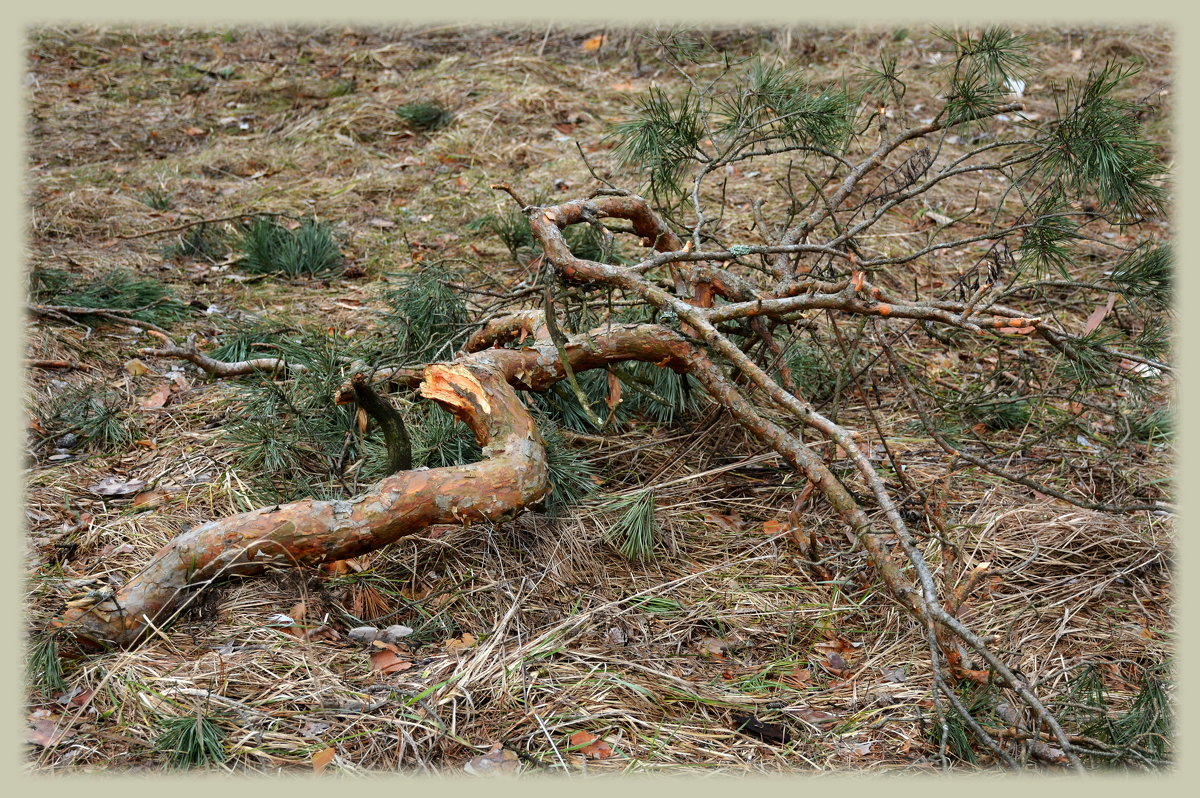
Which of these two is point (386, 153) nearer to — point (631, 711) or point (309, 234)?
point (309, 234)

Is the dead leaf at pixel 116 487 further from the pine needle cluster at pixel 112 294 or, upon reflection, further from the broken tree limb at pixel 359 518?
the pine needle cluster at pixel 112 294

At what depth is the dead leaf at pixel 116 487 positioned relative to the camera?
126 inches

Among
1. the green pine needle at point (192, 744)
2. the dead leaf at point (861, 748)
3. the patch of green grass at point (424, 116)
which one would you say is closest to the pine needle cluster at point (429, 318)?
the green pine needle at point (192, 744)

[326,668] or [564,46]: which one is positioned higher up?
[564,46]

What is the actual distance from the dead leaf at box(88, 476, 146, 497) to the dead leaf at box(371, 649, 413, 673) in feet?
3.98

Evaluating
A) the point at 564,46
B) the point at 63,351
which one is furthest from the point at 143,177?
the point at 564,46

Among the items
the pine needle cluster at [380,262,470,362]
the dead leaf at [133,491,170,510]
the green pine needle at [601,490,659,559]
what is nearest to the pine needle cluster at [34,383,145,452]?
the dead leaf at [133,491,170,510]

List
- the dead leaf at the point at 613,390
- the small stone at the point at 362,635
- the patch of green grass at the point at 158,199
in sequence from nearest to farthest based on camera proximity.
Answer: the small stone at the point at 362,635 → the dead leaf at the point at 613,390 → the patch of green grass at the point at 158,199

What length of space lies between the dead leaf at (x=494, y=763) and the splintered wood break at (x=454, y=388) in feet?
3.31

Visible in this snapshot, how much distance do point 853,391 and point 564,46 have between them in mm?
5037

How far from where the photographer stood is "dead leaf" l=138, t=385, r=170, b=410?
147 inches

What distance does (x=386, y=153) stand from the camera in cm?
659

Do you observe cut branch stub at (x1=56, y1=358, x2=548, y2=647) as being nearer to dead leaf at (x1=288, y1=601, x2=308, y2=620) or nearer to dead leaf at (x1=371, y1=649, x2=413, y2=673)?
dead leaf at (x1=288, y1=601, x2=308, y2=620)

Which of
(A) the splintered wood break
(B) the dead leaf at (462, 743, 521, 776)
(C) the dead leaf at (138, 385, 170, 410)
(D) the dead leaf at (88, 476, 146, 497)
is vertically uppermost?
(A) the splintered wood break
